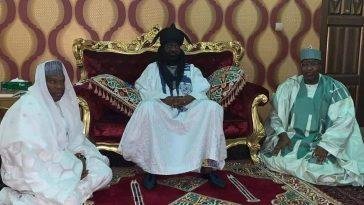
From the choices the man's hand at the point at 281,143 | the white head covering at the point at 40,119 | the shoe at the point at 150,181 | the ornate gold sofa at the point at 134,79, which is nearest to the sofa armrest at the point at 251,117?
the ornate gold sofa at the point at 134,79

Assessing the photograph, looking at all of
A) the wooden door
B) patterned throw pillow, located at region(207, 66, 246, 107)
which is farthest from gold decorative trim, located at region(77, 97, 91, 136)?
the wooden door

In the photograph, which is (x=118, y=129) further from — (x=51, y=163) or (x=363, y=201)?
(x=363, y=201)

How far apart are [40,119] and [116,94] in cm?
120

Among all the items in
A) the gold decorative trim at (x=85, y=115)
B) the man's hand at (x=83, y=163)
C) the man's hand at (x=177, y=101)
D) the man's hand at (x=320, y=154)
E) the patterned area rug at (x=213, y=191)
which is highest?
the man's hand at (x=177, y=101)

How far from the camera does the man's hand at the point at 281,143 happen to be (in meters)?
3.92

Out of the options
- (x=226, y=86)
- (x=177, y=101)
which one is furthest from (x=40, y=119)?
(x=226, y=86)

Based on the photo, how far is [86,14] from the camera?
15.5ft

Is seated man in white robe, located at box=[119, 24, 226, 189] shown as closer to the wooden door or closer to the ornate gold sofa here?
the ornate gold sofa

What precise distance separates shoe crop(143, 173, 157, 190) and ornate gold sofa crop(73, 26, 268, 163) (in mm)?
540

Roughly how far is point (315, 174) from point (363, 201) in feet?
1.47

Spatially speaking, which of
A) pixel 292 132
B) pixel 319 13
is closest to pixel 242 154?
pixel 292 132

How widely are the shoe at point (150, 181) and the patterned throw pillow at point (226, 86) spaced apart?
1.01m

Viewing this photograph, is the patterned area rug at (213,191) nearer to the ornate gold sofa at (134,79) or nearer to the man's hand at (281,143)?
the man's hand at (281,143)

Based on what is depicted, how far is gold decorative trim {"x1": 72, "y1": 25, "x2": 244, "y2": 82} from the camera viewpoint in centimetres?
452
